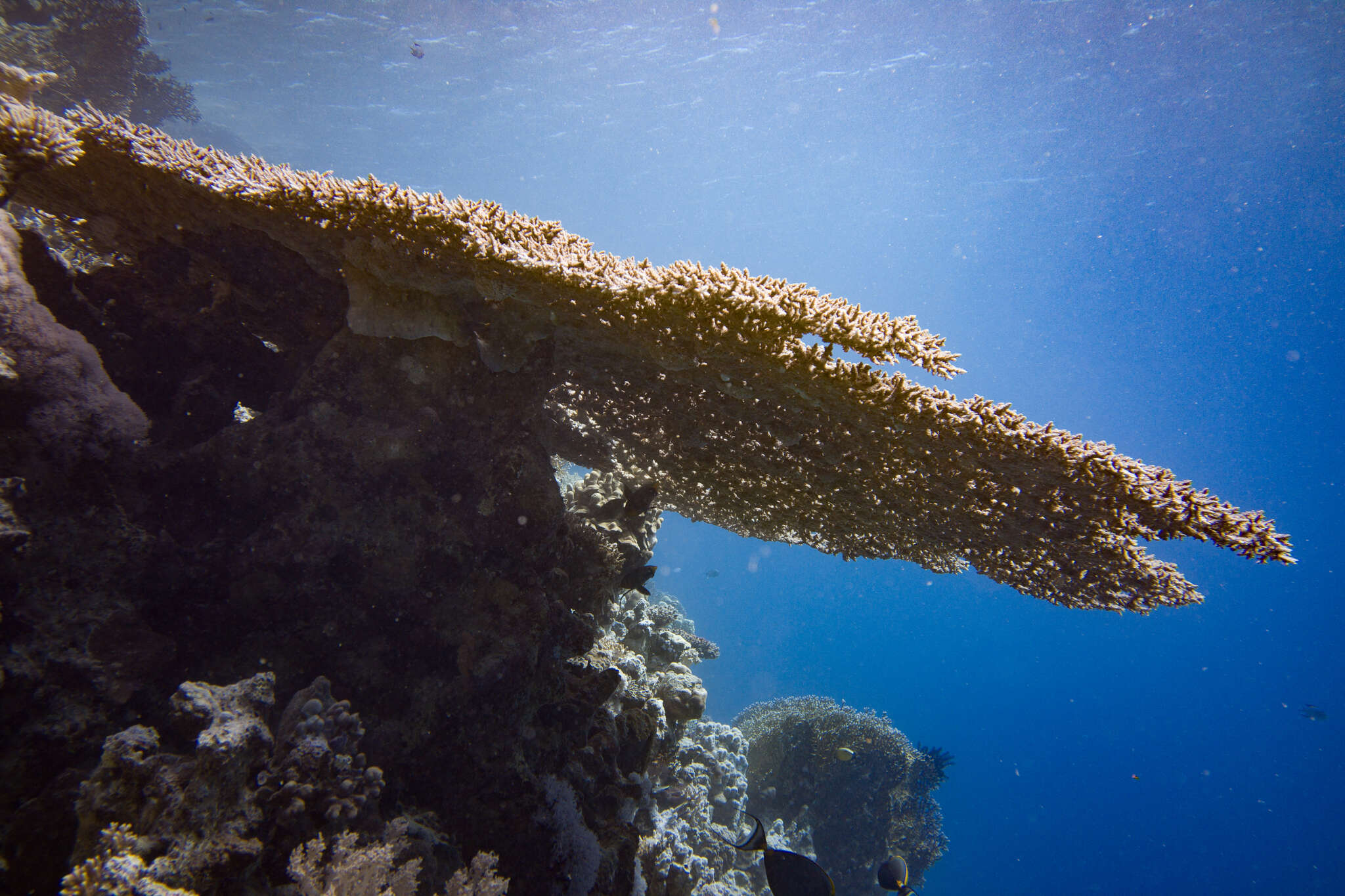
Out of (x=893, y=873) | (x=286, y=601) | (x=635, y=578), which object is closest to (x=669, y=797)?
(x=635, y=578)

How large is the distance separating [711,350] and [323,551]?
3161mm

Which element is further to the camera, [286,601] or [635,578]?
[635,578]

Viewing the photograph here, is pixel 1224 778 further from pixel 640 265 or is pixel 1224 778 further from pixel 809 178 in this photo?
pixel 640 265

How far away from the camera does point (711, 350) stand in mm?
2955

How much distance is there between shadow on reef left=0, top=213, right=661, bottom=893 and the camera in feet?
9.81

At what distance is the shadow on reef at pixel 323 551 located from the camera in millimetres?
2990

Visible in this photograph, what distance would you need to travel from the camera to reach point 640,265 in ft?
10.6

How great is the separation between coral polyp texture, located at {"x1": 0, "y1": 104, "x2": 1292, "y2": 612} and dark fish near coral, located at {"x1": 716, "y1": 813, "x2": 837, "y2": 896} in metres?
3.20

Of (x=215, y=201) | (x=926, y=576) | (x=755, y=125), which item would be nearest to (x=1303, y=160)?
(x=755, y=125)

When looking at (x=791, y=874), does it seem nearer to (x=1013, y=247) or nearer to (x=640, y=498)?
(x=640, y=498)

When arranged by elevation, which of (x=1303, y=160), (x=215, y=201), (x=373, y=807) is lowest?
(x=373, y=807)

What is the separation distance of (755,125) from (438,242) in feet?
171

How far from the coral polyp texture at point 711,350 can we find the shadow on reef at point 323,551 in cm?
47

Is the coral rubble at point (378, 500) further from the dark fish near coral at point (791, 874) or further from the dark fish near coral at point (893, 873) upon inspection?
the dark fish near coral at point (893, 873)
